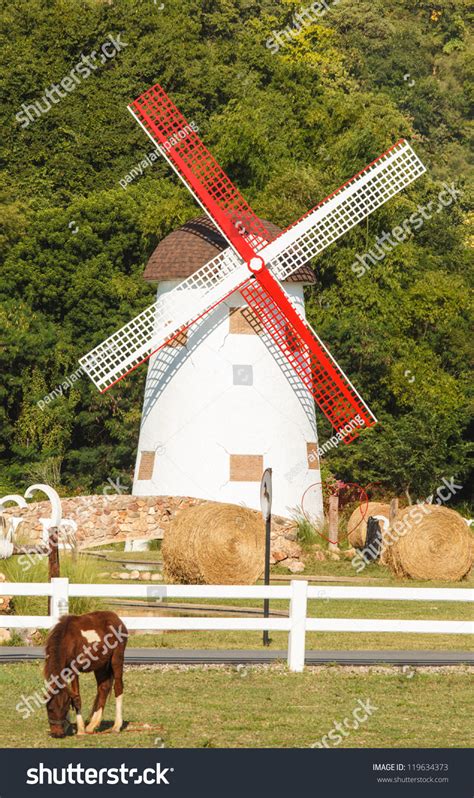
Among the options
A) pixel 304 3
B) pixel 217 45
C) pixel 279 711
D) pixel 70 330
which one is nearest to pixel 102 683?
pixel 279 711

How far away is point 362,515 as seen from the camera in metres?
35.2

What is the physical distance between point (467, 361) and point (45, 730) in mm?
35721

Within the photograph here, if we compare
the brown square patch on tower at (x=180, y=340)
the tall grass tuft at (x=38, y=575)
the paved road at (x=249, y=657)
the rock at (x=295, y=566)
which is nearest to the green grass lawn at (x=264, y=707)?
the paved road at (x=249, y=657)

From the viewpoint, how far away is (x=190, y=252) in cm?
3506

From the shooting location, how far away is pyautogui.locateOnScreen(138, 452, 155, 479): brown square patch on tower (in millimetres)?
35438

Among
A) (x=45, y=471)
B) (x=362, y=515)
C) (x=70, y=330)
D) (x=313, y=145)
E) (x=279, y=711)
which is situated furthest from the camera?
(x=313, y=145)

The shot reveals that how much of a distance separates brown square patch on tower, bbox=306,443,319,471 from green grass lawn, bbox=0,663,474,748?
16645mm

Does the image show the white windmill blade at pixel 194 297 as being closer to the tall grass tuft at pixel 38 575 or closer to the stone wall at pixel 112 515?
the stone wall at pixel 112 515

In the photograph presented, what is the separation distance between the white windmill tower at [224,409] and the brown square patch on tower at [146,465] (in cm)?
10

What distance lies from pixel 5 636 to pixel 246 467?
14884 mm

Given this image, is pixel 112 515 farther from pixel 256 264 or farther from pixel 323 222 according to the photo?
pixel 323 222

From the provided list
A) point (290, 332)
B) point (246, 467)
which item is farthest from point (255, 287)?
point (246, 467)

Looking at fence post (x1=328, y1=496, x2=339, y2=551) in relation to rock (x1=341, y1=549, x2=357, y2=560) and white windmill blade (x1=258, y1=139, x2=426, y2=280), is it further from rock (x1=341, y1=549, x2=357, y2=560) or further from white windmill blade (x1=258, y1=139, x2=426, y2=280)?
white windmill blade (x1=258, y1=139, x2=426, y2=280)

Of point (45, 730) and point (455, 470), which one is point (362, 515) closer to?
point (455, 470)
